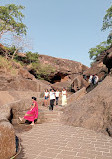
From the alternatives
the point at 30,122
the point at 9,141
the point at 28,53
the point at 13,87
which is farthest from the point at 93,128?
the point at 28,53

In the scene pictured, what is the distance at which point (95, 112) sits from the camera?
264 inches

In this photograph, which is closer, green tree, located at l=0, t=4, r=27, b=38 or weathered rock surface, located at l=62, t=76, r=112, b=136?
weathered rock surface, located at l=62, t=76, r=112, b=136

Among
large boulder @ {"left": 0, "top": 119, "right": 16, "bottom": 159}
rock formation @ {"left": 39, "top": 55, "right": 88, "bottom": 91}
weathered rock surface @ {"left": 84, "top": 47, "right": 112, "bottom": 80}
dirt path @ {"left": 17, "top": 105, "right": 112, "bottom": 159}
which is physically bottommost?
dirt path @ {"left": 17, "top": 105, "right": 112, "bottom": 159}

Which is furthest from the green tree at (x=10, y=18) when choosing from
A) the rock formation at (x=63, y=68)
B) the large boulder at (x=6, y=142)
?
the large boulder at (x=6, y=142)

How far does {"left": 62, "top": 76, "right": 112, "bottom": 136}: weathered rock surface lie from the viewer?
611 centimetres

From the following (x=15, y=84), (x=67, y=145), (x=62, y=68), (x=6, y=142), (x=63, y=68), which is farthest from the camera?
(x=63, y=68)

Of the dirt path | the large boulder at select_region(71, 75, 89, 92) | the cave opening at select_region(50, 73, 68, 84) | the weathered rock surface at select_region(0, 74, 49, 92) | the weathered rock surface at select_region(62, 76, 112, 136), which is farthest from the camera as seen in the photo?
the cave opening at select_region(50, 73, 68, 84)

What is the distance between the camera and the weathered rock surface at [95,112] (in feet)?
20.0

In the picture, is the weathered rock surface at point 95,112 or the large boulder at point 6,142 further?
the weathered rock surface at point 95,112

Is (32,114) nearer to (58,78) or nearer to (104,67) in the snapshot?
(104,67)

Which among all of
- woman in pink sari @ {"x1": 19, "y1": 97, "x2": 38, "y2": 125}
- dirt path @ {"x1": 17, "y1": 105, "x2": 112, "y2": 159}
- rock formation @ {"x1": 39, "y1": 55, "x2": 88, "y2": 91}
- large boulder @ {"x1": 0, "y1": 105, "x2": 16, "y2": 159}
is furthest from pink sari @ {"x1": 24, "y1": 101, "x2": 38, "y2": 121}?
rock formation @ {"x1": 39, "y1": 55, "x2": 88, "y2": 91}

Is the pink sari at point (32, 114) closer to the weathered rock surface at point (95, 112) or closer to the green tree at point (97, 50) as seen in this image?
the weathered rock surface at point (95, 112)

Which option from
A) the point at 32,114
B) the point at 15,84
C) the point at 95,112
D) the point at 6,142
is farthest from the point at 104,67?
the point at 6,142

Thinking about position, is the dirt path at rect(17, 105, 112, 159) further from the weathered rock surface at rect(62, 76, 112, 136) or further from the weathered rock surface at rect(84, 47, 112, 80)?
the weathered rock surface at rect(84, 47, 112, 80)
